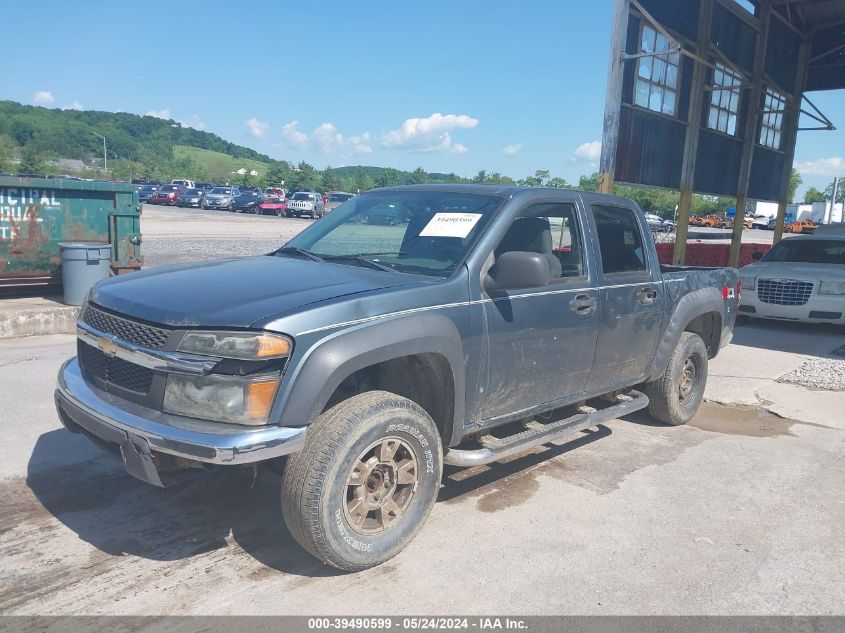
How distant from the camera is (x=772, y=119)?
19984mm

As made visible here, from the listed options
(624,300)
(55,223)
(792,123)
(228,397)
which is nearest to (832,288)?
(624,300)

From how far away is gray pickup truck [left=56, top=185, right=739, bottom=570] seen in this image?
3023 mm

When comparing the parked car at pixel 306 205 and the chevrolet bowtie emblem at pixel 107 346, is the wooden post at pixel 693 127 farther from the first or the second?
the parked car at pixel 306 205

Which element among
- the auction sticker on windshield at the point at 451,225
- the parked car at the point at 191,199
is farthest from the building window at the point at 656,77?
the parked car at the point at 191,199

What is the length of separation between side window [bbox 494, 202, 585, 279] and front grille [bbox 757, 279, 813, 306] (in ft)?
24.7

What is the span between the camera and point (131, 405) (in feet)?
10.7

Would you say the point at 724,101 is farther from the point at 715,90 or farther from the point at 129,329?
the point at 129,329

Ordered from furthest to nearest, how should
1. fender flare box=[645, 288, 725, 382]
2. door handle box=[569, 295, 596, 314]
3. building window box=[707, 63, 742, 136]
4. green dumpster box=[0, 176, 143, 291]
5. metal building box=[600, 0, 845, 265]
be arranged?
building window box=[707, 63, 742, 136]
metal building box=[600, 0, 845, 265]
green dumpster box=[0, 176, 143, 291]
fender flare box=[645, 288, 725, 382]
door handle box=[569, 295, 596, 314]

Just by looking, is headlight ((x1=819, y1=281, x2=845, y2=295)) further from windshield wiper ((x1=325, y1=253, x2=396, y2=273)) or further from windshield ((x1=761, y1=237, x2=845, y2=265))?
windshield wiper ((x1=325, y1=253, x2=396, y2=273))

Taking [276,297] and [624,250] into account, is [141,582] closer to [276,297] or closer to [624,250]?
[276,297]

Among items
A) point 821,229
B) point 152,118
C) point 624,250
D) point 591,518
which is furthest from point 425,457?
point 152,118

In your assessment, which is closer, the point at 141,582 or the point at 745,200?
the point at 141,582

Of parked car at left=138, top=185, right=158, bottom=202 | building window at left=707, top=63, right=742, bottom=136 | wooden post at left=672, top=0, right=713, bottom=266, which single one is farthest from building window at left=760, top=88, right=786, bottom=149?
parked car at left=138, top=185, right=158, bottom=202

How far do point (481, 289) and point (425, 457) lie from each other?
37.4 inches
